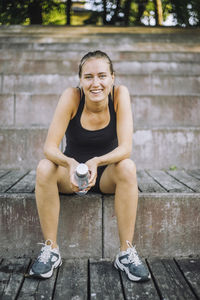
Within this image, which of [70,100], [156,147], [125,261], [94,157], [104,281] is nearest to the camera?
[104,281]

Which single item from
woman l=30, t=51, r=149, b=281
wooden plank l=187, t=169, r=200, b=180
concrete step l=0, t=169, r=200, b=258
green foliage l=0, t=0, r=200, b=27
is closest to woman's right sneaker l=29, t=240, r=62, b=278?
woman l=30, t=51, r=149, b=281

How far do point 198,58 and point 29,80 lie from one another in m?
2.84

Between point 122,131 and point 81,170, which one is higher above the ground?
point 122,131

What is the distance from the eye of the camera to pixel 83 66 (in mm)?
2070

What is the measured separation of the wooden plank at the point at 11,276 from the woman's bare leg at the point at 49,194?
10.0 inches

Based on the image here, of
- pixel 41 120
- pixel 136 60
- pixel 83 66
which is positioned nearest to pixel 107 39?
pixel 136 60

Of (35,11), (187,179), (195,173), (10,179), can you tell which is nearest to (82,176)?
(10,179)

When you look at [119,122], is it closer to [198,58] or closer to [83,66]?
[83,66]

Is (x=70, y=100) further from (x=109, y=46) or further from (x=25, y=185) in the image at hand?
(x=109, y=46)

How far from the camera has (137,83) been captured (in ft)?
Result: 13.2

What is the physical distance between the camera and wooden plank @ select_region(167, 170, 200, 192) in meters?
2.24

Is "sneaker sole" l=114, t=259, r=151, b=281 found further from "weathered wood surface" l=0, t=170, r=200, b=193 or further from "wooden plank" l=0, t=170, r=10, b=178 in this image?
"wooden plank" l=0, t=170, r=10, b=178

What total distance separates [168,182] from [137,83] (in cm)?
200

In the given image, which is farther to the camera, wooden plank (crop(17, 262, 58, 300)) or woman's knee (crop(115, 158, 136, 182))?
woman's knee (crop(115, 158, 136, 182))
